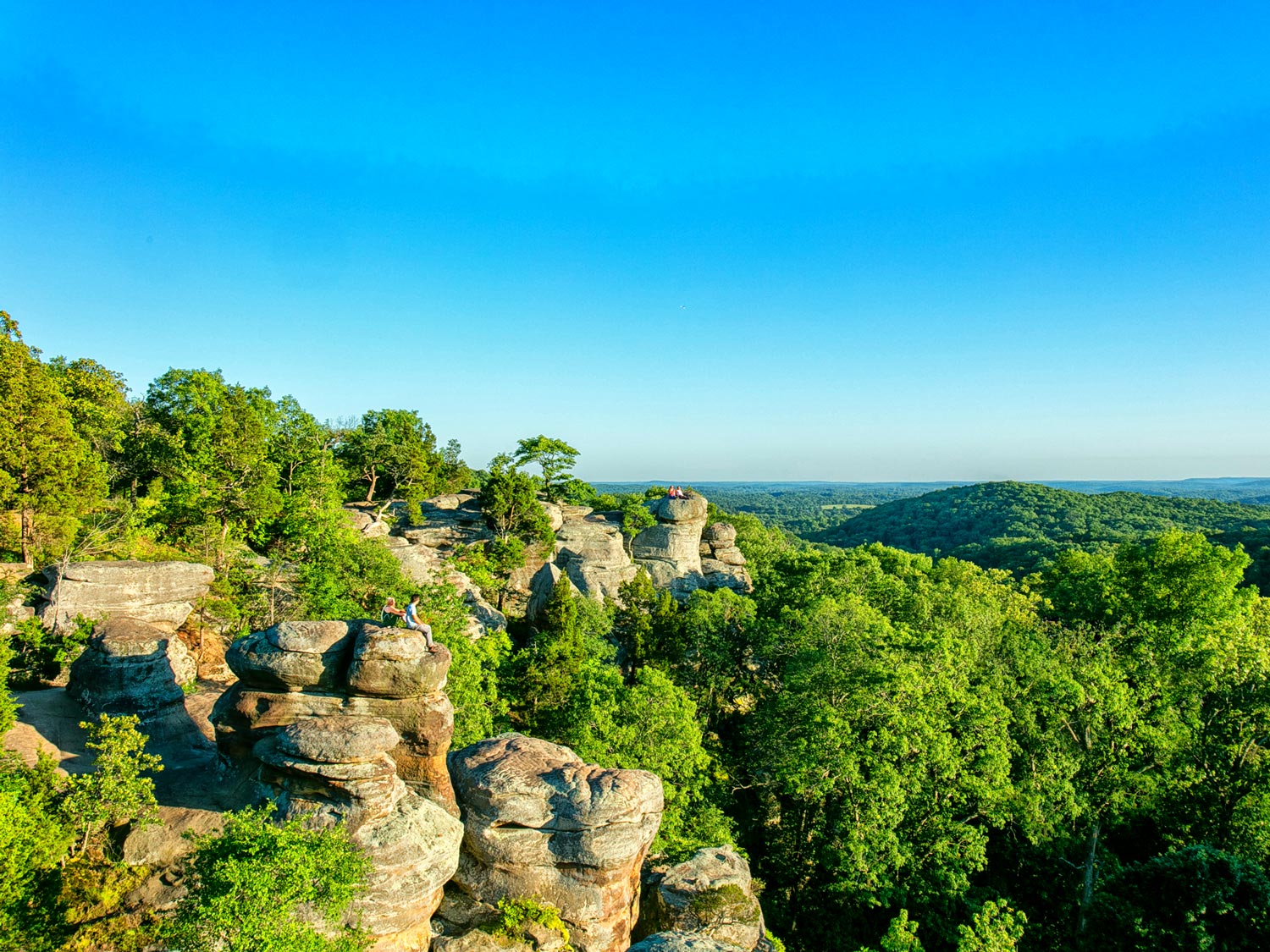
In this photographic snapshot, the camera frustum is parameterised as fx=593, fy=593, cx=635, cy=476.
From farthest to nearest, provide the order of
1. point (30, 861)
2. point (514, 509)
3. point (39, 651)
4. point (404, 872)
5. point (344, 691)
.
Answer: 1. point (514, 509)
2. point (39, 651)
3. point (344, 691)
4. point (404, 872)
5. point (30, 861)

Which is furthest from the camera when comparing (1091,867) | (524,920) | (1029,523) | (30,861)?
(1029,523)

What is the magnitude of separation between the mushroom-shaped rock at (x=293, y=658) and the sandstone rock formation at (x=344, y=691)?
0.02m

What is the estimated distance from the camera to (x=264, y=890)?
37.0ft

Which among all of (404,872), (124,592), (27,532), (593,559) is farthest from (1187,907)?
(27,532)

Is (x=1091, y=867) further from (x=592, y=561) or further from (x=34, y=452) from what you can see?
(x=34, y=452)

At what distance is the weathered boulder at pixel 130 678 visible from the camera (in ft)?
66.8

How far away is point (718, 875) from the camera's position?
1773cm

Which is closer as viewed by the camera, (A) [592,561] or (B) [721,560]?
(A) [592,561]

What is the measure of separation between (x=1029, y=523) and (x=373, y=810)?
5148 inches

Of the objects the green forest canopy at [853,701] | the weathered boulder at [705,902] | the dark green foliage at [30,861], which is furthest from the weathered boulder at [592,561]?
the dark green foliage at [30,861]

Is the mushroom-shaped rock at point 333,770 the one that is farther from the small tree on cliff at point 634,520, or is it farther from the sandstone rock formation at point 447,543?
the small tree on cliff at point 634,520

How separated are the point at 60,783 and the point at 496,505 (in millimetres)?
27554

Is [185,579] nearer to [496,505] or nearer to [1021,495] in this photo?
[496,505]

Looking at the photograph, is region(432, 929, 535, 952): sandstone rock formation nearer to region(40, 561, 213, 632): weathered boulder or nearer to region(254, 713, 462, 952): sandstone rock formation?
region(254, 713, 462, 952): sandstone rock formation
